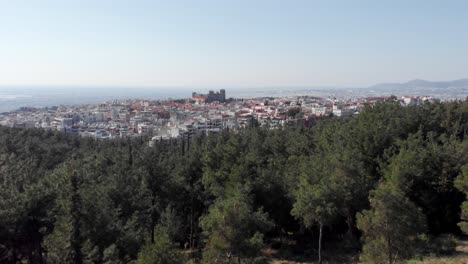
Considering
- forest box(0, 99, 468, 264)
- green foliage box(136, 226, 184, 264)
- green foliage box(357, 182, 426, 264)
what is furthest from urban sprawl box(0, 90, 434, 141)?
green foliage box(136, 226, 184, 264)

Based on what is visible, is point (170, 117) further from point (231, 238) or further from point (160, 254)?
point (160, 254)

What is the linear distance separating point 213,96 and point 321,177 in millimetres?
133619

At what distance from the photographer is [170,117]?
364 ft

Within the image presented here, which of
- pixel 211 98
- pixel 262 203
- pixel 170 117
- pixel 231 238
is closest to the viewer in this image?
pixel 231 238

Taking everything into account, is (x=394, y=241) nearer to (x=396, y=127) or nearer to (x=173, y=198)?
(x=173, y=198)

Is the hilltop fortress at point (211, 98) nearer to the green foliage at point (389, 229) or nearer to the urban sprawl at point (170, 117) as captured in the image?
the urban sprawl at point (170, 117)

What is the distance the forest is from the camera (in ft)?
35.4

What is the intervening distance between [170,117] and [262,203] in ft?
310

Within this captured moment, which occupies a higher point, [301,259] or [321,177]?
[321,177]

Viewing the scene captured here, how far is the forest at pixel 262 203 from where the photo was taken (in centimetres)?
1080

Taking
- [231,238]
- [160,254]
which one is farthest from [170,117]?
[160,254]

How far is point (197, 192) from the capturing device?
21.2 meters

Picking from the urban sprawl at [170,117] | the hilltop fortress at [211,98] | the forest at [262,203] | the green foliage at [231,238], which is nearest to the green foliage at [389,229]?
the forest at [262,203]

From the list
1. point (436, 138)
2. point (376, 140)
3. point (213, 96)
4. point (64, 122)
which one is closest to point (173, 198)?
point (376, 140)
